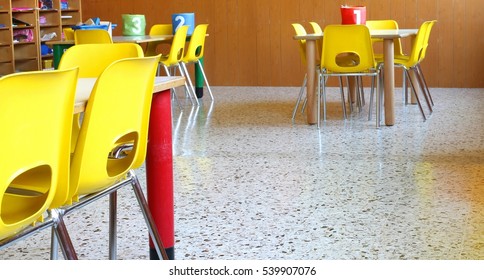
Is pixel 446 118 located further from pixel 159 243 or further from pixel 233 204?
pixel 159 243

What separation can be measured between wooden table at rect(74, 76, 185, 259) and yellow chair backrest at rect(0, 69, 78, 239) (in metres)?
0.63

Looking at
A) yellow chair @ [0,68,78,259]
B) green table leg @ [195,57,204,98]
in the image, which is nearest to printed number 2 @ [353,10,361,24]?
green table leg @ [195,57,204,98]

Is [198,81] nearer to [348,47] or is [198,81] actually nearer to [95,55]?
[348,47]

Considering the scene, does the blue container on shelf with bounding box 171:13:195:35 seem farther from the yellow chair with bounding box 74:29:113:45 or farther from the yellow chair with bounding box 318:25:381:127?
the yellow chair with bounding box 318:25:381:127

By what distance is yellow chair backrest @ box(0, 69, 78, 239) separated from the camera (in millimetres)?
1836

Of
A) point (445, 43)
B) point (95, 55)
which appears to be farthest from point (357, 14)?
point (95, 55)

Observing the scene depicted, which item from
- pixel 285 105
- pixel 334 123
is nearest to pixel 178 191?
pixel 334 123

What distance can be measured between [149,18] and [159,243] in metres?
7.31

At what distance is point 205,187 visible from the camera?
4191mm

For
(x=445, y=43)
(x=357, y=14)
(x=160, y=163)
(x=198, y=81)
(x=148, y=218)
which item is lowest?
(x=198, y=81)

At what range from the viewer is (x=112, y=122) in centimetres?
235

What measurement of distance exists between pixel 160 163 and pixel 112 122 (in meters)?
0.46

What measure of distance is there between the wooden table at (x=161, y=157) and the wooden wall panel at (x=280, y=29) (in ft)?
20.7

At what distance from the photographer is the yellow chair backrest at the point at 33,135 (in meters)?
1.84
